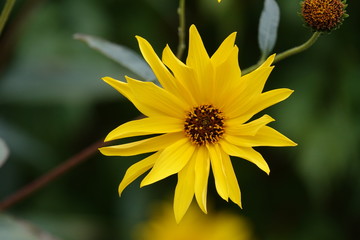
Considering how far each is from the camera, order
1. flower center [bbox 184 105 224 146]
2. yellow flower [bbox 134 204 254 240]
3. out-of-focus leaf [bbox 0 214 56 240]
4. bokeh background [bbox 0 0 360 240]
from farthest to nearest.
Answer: yellow flower [bbox 134 204 254 240], bokeh background [bbox 0 0 360 240], out-of-focus leaf [bbox 0 214 56 240], flower center [bbox 184 105 224 146]

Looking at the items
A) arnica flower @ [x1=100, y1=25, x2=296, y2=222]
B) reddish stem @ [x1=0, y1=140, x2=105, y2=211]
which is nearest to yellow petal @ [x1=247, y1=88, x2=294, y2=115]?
arnica flower @ [x1=100, y1=25, x2=296, y2=222]

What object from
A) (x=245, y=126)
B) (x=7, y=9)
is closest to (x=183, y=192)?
(x=245, y=126)

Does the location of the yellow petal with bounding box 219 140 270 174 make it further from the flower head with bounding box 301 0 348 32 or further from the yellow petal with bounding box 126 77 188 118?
the flower head with bounding box 301 0 348 32

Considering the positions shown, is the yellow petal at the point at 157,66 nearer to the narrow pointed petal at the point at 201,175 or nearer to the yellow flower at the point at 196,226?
the narrow pointed petal at the point at 201,175

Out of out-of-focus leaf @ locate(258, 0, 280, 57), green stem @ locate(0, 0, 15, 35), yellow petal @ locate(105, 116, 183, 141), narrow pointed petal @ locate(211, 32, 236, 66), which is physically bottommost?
yellow petal @ locate(105, 116, 183, 141)

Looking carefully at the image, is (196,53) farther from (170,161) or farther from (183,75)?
(170,161)

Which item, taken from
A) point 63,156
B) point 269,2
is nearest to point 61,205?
point 63,156
